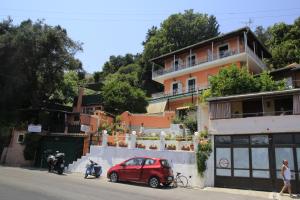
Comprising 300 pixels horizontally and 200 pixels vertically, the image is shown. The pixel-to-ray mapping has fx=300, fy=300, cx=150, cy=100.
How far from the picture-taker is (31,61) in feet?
90.6

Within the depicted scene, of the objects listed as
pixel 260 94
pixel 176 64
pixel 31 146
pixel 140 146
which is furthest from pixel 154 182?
pixel 176 64

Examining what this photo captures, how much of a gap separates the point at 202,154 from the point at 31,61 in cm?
1875

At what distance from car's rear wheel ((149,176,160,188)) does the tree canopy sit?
17.7 metres

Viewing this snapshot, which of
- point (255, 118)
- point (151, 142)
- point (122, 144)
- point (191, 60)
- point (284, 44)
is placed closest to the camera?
point (255, 118)

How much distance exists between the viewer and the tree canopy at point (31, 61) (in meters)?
26.9

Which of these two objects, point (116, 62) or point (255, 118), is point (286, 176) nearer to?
point (255, 118)

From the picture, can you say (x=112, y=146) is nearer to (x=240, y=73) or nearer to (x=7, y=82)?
(x=240, y=73)

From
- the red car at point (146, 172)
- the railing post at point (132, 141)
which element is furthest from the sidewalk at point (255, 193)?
the railing post at point (132, 141)

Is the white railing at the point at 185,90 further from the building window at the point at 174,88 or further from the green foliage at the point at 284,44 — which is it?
the green foliage at the point at 284,44

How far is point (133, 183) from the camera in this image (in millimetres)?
16453

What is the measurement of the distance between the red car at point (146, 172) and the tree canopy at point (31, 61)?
51.8 feet

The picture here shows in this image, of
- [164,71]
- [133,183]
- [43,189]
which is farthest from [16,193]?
[164,71]

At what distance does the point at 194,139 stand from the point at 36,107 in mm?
18334

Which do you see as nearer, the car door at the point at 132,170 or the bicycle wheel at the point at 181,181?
the car door at the point at 132,170
